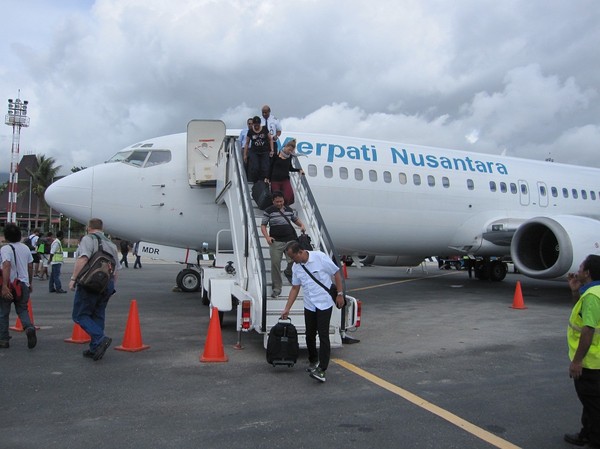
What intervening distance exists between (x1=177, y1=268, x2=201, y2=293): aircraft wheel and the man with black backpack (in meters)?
6.42

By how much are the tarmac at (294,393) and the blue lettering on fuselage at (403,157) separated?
496 cm

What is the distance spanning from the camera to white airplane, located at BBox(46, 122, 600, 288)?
11.2 meters

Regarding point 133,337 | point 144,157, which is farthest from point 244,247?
point 144,157

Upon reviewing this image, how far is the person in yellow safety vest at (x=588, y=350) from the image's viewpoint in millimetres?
3801

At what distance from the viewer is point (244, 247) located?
8031 millimetres

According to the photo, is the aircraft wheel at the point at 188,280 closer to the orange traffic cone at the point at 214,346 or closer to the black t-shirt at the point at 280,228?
the black t-shirt at the point at 280,228

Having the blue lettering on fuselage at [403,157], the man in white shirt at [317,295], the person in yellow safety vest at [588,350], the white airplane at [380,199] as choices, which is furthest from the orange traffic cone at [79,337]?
the person in yellow safety vest at [588,350]

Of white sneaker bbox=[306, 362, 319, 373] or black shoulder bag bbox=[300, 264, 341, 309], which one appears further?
white sneaker bbox=[306, 362, 319, 373]

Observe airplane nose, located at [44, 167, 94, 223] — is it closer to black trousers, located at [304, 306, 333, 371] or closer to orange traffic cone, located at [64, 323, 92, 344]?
orange traffic cone, located at [64, 323, 92, 344]

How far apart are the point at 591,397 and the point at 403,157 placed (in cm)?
1044

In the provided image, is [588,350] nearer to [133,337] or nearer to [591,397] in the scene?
[591,397]

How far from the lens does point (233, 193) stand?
9398 millimetres

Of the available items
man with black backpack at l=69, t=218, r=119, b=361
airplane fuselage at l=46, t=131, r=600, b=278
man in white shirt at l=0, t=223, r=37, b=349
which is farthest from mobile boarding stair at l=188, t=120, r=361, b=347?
man in white shirt at l=0, t=223, r=37, b=349

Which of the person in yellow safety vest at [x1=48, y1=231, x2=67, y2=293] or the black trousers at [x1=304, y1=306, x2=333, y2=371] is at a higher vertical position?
the person in yellow safety vest at [x1=48, y1=231, x2=67, y2=293]
